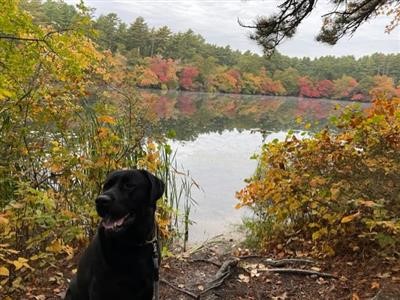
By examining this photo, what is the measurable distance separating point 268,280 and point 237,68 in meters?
79.2

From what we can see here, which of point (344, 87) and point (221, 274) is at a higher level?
point (344, 87)

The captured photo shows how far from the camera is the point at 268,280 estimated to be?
4309mm

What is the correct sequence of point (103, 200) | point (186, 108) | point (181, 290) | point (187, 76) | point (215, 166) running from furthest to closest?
1. point (187, 76)
2. point (186, 108)
3. point (215, 166)
4. point (181, 290)
5. point (103, 200)

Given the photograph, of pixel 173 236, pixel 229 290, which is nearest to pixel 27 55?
pixel 173 236

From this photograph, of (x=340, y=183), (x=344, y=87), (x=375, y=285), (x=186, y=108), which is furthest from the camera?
(x=344, y=87)

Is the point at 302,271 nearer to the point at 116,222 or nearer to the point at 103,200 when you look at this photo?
the point at 116,222

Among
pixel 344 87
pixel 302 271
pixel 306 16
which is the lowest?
pixel 302 271

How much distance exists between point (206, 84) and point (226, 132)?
5118cm

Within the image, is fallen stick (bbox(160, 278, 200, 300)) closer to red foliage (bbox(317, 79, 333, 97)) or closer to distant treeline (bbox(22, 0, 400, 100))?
distant treeline (bbox(22, 0, 400, 100))

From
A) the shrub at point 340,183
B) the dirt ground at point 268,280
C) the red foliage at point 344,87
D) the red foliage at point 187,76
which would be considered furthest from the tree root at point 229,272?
the red foliage at point 344,87

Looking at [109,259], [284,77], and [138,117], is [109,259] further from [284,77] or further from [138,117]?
[284,77]

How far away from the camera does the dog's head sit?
8.84 feet

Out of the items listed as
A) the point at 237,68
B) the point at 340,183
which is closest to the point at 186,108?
the point at 340,183

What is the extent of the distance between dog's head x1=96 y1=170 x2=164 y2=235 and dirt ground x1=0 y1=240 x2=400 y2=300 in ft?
4.67
